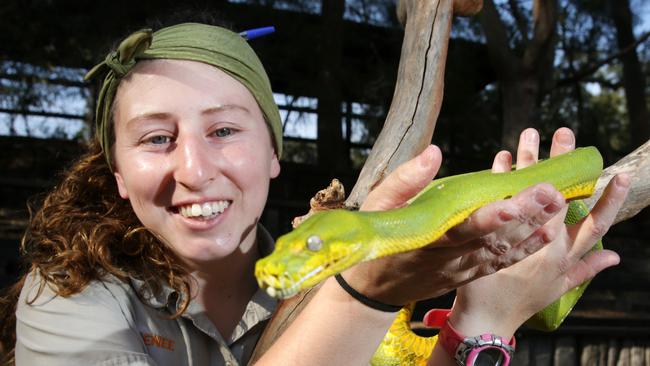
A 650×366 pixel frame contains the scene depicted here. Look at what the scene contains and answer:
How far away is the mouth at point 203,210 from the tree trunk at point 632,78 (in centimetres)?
708

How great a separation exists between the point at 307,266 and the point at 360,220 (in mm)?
146

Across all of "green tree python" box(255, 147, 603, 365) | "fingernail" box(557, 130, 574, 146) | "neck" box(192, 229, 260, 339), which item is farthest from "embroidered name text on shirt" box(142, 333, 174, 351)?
"fingernail" box(557, 130, 574, 146)

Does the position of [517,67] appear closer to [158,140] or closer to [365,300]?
[158,140]

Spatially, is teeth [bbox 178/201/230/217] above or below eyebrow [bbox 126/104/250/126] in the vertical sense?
below

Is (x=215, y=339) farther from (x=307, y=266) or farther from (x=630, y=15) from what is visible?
(x=630, y=15)

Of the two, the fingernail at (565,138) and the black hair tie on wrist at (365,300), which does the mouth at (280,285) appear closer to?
the black hair tie on wrist at (365,300)

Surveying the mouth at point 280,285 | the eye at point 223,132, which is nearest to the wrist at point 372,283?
the mouth at point 280,285

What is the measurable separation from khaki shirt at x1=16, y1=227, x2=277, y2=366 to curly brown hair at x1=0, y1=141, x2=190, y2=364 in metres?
0.04

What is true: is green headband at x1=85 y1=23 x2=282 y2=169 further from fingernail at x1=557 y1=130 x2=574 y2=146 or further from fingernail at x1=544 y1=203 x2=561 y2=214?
fingernail at x1=544 y1=203 x2=561 y2=214

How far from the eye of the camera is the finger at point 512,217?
1181 millimetres

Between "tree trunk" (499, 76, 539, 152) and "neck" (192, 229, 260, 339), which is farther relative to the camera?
"tree trunk" (499, 76, 539, 152)

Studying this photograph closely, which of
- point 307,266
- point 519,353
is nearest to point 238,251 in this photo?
point 307,266

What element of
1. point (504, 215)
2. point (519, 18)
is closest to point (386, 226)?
point (504, 215)

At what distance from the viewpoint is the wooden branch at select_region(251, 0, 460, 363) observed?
2.23m
